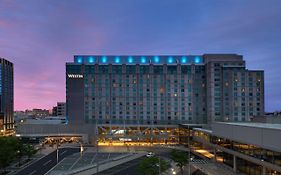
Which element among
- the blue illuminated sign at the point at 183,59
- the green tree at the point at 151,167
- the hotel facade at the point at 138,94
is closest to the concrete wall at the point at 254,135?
the green tree at the point at 151,167

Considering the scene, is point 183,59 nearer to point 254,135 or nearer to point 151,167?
point 151,167

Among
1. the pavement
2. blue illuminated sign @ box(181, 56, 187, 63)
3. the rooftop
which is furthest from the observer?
blue illuminated sign @ box(181, 56, 187, 63)

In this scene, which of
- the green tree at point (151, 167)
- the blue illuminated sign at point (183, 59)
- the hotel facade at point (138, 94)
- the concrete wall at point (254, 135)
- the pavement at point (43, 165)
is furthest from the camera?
the blue illuminated sign at point (183, 59)

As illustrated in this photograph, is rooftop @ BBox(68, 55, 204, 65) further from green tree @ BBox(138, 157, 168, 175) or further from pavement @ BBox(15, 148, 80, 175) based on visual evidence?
green tree @ BBox(138, 157, 168, 175)

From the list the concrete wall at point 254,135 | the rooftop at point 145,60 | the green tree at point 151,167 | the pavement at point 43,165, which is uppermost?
the rooftop at point 145,60

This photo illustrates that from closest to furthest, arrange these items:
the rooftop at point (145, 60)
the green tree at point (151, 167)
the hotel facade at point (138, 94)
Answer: the green tree at point (151, 167), the hotel facade at point (138, 94), the rooftop at point (145, 60)

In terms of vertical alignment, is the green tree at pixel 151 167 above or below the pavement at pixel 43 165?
above

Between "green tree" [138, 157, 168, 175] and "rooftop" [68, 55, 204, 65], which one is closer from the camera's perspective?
"green tree" [138, 157, 168, 175]

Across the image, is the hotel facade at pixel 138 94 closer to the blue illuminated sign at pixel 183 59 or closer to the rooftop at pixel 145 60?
the blue illuminated sign at pixel 183 59

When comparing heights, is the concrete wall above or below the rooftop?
below

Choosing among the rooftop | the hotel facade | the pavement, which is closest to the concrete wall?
the pavement

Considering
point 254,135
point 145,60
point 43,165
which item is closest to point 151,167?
point 254,135

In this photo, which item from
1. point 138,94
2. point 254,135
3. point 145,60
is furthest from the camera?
point 145,60

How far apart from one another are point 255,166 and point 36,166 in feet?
197
